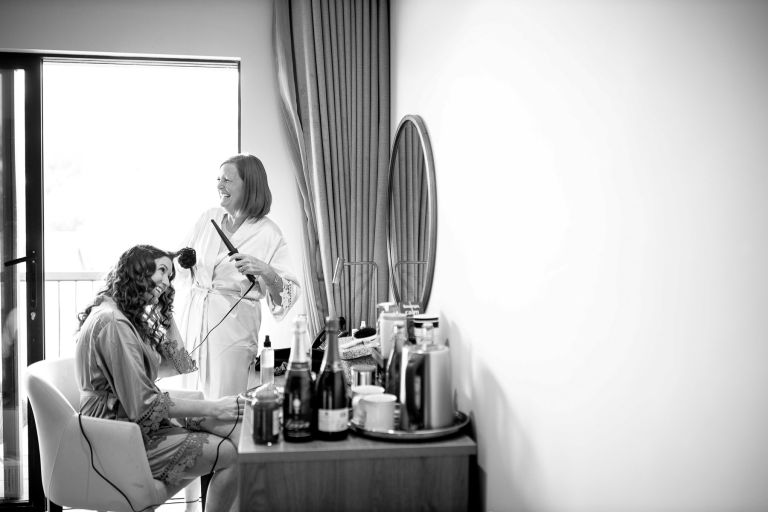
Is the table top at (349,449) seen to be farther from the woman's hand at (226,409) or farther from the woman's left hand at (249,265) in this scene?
the woman's left hand at (249,265)

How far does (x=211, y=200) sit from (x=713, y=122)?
14.8 feet

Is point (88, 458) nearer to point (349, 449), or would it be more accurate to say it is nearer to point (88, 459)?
point (88, 459)

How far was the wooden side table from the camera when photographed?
144 cm

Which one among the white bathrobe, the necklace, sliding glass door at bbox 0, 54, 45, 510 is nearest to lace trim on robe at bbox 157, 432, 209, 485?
the white bathrobe

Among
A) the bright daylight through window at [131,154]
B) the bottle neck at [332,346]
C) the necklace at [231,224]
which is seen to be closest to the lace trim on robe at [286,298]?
the necklace at [231,224]

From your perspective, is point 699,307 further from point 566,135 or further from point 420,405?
point 420,405

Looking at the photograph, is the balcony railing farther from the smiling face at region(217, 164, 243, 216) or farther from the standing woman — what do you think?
the smiling face at region(217, 164, 243, 216)

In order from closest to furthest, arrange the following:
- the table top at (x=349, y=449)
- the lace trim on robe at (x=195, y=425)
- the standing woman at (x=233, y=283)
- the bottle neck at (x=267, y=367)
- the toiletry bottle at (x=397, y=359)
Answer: the table top at (x=349, y=449), the toiletry bottle at (x=397, y=359), the bottle neck at (x=267, y=367), the lace trim on robe at (x=195, y=425), the standing woman at (x=233, y=283)

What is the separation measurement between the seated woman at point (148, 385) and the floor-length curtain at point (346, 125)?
38.5 inches

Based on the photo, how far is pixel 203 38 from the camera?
10.7 feet

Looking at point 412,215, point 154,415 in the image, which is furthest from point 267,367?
point 412,215

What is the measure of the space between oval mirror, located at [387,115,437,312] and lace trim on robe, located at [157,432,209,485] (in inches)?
32.6

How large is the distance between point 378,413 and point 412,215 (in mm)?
980

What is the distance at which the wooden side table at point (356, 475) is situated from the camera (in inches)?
56.6
